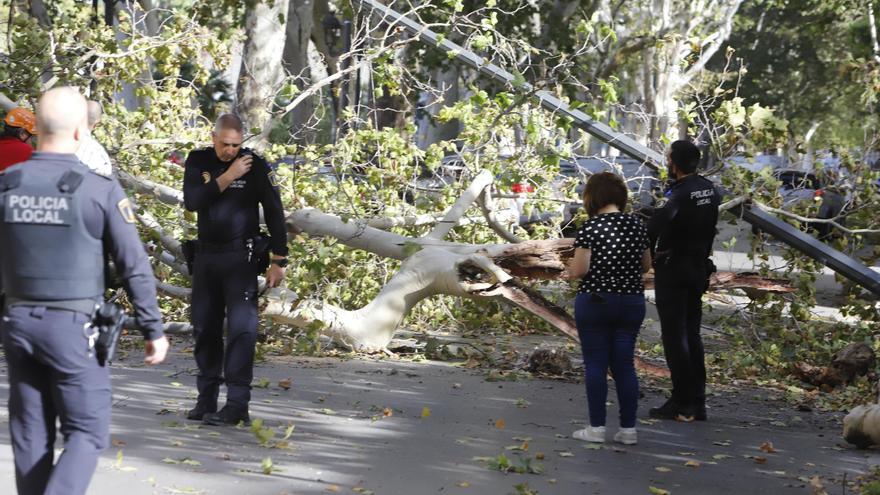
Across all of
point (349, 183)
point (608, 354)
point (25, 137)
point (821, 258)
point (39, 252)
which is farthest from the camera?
point (349, 183)

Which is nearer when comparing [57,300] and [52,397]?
[57,300]

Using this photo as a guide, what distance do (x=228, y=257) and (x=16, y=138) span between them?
193cm

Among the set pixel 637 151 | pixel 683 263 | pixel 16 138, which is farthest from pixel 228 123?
pixel 637 151

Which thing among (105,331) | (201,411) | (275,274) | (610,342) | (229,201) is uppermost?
(229,201)

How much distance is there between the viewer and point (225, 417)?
7.14m

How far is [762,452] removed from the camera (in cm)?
722

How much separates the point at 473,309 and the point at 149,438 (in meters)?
5.96

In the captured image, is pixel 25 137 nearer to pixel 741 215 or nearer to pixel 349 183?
pixel 349 183

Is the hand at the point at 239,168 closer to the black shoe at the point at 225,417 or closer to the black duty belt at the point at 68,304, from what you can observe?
the black shoe at the point at 225,417

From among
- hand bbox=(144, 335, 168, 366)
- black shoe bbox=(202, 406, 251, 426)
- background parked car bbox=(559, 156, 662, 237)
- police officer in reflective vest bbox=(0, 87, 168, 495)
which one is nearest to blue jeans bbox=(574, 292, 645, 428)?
black shoe bbox=(202, 406, 251, 426)

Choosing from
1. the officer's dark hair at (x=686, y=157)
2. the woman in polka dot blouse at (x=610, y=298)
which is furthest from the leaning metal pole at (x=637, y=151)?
the woman in polka dot blouse at (x=610, y=298)

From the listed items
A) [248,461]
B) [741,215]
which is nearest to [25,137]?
[248,461]

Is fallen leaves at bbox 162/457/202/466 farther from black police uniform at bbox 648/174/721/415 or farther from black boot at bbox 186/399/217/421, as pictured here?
black police uniform at bbox 648/174/721/415

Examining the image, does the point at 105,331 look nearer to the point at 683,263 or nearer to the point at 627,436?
the point at 627,436
